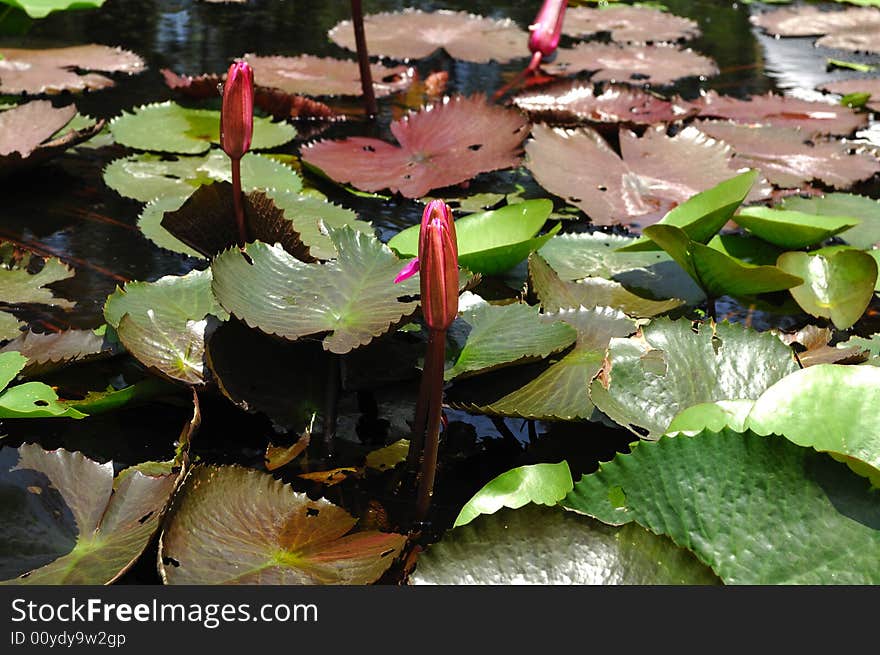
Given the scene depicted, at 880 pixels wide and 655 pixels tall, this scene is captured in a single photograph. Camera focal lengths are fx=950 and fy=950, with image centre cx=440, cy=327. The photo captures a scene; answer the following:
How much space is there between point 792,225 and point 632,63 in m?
1.75

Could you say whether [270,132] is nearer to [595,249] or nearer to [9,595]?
[595,249]

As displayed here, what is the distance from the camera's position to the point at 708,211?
1515 mm

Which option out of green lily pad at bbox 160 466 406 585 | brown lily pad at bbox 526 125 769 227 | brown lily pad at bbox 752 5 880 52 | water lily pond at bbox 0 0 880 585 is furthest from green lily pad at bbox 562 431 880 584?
brown lily pad at bbox 752 5 880 52

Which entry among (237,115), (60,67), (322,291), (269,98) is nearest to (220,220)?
(237,115)

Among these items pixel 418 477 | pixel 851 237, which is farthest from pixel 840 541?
pixel 851 237

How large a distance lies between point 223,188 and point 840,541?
0.98 meters

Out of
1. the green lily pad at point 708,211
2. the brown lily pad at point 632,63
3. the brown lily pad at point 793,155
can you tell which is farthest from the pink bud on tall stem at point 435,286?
the brown lily pad at point 632,63

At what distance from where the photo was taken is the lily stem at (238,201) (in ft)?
4.52

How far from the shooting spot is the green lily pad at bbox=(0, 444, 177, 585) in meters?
0.91

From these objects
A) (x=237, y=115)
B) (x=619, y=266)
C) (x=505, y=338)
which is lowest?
(x=619, y=266)

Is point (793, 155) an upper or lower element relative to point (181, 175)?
upper

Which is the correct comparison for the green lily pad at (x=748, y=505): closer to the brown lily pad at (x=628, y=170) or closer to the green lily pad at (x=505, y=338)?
the green lily pad at (x=505, y=338)

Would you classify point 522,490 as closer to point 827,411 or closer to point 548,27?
point 827,411

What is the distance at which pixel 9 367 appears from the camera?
1.13 m
